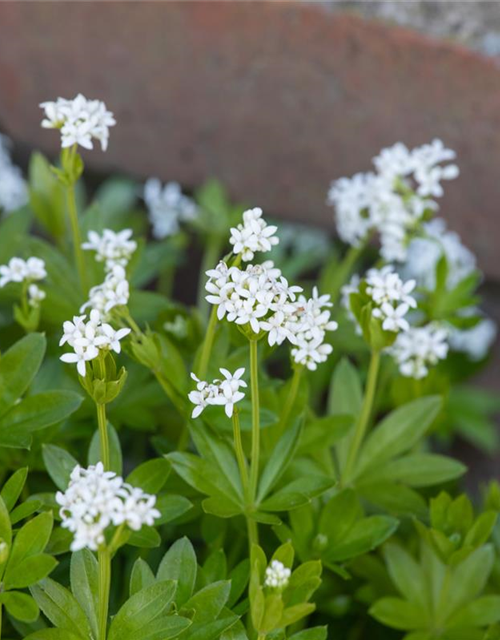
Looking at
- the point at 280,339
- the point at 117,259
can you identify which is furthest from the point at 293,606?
the point at 117,259

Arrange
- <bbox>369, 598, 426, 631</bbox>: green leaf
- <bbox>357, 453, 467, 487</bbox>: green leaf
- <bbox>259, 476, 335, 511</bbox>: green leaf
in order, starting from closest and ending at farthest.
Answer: <bbox>259, 476, 335, 511</bbox>: green leaf, <bbox>369, 598, 426, 631</bbox>: green leaf, <bbox>357, 453, 467, 487</bbox>: green leaf

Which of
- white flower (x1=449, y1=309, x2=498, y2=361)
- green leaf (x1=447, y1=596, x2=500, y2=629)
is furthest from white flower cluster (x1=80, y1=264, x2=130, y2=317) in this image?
white flower (x1=449, y1=309, x2=498, y2=361)

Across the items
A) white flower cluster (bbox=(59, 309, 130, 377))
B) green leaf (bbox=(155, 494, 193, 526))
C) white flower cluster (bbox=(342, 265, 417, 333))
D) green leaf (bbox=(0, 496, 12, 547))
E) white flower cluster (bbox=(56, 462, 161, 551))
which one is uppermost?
white flower cluster (bbox=(342, 265, 417, 333))

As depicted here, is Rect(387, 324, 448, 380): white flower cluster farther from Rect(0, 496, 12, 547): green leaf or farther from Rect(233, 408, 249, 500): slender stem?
Rect(0, 496, 12, 547): green leaf

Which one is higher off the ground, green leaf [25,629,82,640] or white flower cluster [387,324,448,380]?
white flower cluster [387,324,448,380]

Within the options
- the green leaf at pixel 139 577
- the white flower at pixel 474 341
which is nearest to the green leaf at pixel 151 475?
the green leaf at pixel 139 577

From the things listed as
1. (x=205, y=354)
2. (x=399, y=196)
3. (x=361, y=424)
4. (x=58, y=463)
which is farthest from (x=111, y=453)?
(x=399, y=196)

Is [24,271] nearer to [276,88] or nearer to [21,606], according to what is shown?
[21,606]
